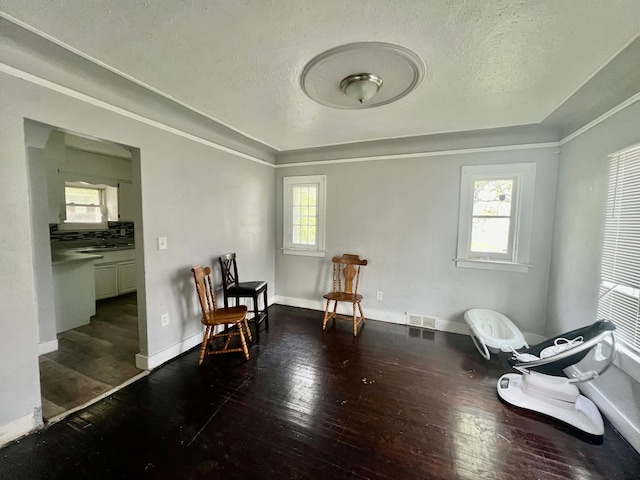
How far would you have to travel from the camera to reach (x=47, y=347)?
2561 mm

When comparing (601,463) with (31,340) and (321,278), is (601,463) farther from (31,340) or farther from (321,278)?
(31,340)

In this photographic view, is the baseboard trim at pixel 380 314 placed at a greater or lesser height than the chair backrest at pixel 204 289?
lesser

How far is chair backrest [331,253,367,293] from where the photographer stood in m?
3.50

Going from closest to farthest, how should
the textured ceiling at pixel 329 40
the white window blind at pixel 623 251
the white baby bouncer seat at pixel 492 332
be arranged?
the textured ceiling at pixel 329 40
the white window blind at pixel 623 251
the white baby bouncer seat at pixel 492 332

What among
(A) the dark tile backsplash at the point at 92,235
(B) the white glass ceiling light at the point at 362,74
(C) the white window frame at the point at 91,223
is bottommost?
(A) the dark tile backsplash at the point at 92,235

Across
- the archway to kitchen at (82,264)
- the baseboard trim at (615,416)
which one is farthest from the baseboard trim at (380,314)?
the archway to kitchen at (82,264)

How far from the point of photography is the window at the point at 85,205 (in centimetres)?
424

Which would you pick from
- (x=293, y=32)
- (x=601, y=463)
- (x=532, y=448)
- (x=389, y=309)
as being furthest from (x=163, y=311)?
(x=601, y=463)

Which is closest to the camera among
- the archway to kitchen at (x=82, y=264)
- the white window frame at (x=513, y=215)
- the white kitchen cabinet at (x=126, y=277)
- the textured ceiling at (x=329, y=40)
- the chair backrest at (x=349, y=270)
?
the textured ceiling at (x=329, y=40)

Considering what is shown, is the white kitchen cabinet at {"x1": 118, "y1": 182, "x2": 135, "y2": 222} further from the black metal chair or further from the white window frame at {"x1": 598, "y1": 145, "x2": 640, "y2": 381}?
the white window frame at {"x1": 598, "y1": 145, "x2": 640, "y2": 381}

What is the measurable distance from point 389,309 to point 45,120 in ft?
12.4

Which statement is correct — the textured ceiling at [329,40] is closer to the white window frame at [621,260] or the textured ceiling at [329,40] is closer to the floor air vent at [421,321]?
the white window frame at [621,260]

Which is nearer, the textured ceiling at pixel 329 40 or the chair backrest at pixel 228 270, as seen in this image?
the textured ceiling at pixel 329 40

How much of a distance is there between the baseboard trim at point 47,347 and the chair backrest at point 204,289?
5.28ft
